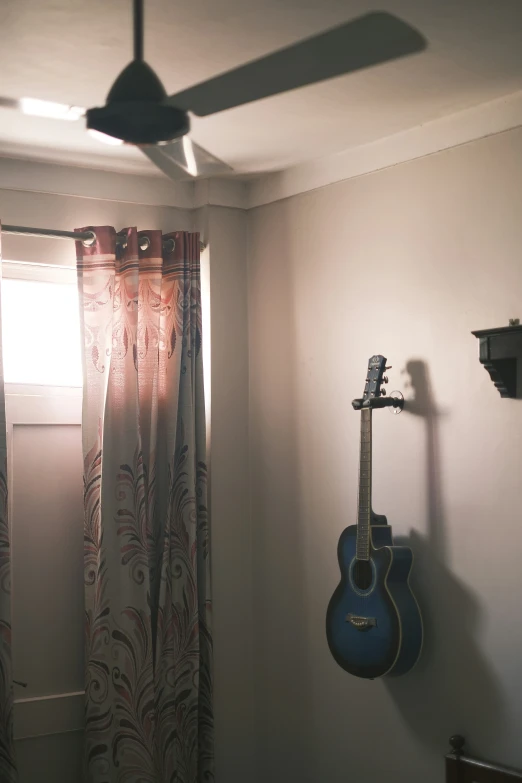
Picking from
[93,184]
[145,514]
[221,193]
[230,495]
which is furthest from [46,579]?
[221,193]

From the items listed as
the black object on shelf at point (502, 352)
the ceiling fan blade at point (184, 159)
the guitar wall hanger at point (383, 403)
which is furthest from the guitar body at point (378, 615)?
the ceiling fan blade at point (184, 159)

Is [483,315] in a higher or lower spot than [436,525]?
higher

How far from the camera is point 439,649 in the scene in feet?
8.52

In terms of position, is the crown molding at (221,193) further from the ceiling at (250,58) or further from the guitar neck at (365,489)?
the guitar neck at (365,489)

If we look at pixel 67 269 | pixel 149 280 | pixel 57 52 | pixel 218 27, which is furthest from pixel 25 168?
pixel 218 27

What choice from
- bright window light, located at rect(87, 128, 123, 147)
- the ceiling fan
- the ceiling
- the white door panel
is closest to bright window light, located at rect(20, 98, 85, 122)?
the ceiling fan

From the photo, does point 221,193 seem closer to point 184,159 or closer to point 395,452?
point 395,452

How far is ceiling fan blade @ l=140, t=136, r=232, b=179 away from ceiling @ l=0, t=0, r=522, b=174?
0.43 m

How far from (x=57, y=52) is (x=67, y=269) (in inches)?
42.6

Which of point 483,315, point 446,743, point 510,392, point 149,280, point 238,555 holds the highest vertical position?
point 149,280

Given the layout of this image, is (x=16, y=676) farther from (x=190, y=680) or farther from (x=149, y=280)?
(x=149, y=280)

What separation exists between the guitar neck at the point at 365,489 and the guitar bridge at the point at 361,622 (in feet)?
0.58

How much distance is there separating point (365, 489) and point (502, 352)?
1.99 ft

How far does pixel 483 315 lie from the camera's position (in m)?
2.54
